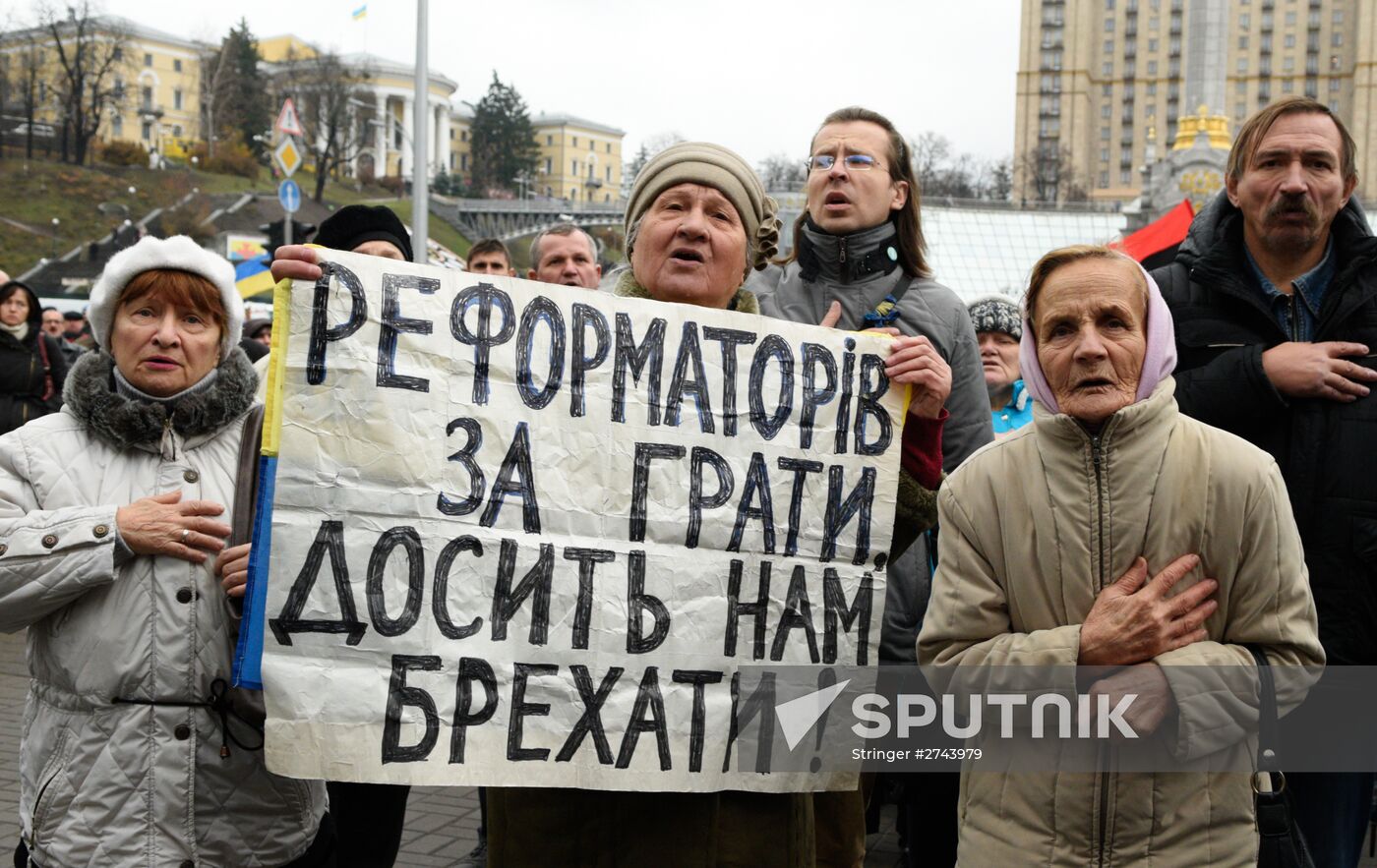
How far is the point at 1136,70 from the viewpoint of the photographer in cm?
12419

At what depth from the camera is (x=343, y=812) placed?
3.86 m

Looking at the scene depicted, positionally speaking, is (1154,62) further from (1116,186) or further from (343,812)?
(343,812)

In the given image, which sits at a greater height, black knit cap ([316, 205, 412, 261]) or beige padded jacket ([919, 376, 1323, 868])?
black knit cap ([316, 205, 412, 261])

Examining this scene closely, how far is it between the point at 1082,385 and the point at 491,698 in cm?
131

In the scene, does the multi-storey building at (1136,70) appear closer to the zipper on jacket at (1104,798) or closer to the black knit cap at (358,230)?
the black knit cap at (358,230)

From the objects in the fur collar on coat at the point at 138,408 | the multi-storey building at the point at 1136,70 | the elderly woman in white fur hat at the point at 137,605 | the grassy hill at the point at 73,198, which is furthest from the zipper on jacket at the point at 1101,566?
the multi-storey building at the point at 1136,70

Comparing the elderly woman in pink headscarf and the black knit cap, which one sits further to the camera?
the black knit cap

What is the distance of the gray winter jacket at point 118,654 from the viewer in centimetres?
277

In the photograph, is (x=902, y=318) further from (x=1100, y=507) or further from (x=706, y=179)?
(x=1100, y=507)

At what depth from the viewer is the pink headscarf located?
2.64 m

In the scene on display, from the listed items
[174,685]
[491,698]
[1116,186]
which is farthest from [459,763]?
[1116,186]

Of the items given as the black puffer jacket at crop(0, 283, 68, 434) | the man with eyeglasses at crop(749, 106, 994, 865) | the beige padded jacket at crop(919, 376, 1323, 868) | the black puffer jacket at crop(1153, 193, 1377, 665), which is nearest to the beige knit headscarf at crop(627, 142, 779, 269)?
the man with eyeglasses at crop(749, 106, 994, 865)

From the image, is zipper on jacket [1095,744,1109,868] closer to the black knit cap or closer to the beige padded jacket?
the beige padded jacket

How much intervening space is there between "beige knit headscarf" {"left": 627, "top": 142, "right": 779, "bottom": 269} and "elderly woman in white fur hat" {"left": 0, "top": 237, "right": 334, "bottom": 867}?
3.28ft
